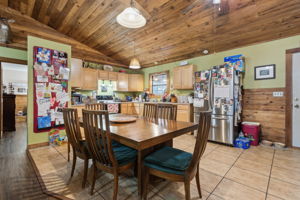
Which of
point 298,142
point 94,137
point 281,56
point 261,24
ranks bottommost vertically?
point 298,142

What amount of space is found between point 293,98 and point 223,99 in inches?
54.9

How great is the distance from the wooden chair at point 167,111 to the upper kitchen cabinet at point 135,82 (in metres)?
3.36

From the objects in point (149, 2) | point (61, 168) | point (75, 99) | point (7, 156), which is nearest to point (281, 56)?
point (149, 2)

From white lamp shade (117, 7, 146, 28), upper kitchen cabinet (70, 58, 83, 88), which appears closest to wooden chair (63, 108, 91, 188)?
white lamp shade (117, 7, 146, 28)

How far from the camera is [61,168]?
211 cm

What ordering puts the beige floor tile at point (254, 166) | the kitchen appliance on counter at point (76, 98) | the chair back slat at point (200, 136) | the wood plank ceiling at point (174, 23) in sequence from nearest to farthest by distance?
the chair back slat at point (200, 136) < the beige floor tile at point (254, 166) < the wood plank ceiling at point (174, 23) < the kitchen appliance on counter at point (76, 98)

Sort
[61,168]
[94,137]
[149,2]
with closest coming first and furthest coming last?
[94,137], [61,168], [149,2]

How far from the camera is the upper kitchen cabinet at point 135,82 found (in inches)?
225

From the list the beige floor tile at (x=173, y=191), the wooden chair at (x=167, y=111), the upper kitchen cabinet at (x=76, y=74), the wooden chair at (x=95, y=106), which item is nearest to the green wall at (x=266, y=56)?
the wooden chair at (x=167, y=111)

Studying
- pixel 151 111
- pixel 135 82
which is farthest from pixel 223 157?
pixel 135 82

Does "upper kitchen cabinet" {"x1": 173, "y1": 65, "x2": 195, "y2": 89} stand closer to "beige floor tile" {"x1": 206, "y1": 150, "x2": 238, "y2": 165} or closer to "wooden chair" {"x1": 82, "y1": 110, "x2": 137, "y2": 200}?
"beige floor tile" {"x1": 206, "y1": 150, "x2": 238, "y2": 165}

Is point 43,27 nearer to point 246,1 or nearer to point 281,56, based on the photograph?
point 246,1

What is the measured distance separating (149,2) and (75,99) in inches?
134

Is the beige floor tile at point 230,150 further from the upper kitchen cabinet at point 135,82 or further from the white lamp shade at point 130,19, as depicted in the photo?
the upper kitchen cabinet at point 135,82
